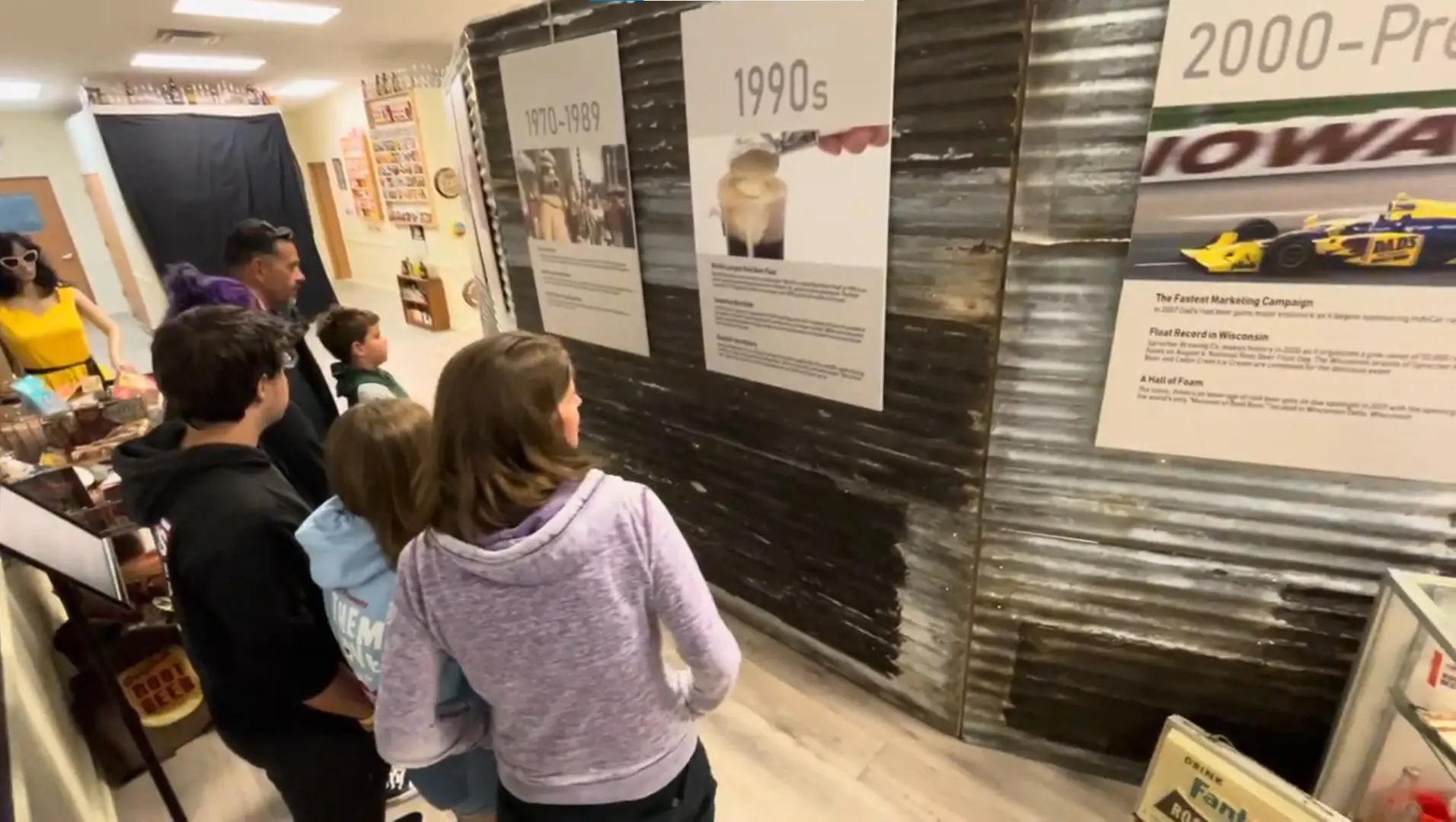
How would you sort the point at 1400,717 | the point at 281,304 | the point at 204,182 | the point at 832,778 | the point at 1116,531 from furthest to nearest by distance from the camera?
the point at 204,182 → the point at 281,304 → the point at 832,778 → the point at 1116,531 → the point at 1400,717

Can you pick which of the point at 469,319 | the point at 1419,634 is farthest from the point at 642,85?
the point at 469,319

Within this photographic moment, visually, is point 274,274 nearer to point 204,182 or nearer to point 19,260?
point 19,260

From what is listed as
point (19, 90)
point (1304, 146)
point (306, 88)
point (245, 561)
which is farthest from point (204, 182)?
point (1304, 146)

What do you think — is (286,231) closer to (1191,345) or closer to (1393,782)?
(1191,345)

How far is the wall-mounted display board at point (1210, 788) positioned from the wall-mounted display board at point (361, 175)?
881 cm

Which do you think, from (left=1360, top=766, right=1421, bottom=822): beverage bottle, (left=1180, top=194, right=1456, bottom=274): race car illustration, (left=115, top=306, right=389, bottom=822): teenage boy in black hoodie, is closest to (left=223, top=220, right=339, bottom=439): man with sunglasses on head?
(left=115, top=306, right=389, bottom=822): teenage boy in black hoodie

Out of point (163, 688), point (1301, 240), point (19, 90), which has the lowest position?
point (163, 688)

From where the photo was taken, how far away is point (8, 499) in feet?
4.31

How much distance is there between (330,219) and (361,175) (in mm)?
2157

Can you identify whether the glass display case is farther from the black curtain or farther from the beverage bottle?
the black curtain

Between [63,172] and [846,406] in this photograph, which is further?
[63,172]

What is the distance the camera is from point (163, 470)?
1119 mm

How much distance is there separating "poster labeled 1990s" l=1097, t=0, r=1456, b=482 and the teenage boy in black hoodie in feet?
5.02

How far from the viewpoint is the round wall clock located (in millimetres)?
6926
